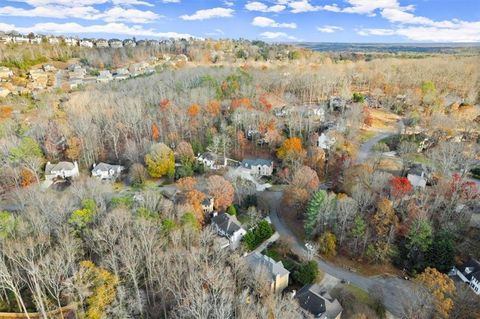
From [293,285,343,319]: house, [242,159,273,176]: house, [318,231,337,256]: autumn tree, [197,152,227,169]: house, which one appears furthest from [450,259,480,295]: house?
[197,152,227,169]: house

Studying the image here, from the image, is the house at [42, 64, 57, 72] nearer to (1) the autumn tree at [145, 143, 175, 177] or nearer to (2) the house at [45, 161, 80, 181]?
(2) the house at [45, 161, 80, 181]

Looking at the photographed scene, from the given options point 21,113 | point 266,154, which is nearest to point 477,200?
point 266,154

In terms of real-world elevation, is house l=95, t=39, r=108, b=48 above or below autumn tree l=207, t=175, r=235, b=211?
above

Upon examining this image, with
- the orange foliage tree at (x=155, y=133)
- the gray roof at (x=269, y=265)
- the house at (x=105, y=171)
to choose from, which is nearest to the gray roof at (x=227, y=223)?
the gray roof at (x=269, y=265)

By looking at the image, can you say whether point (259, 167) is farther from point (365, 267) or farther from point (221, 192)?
point (365, 267)

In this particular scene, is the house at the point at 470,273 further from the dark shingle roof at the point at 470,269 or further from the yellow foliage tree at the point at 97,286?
the yellow foliage tree at the point at 97,286

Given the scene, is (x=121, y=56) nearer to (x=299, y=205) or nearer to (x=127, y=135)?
(x=127, y=135)

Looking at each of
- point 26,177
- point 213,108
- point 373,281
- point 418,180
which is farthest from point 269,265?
point 213,108
